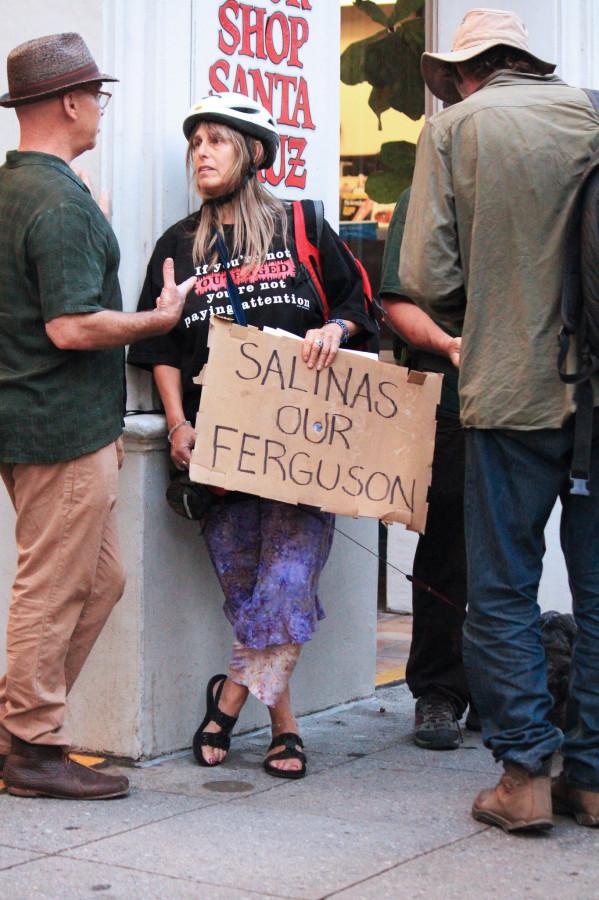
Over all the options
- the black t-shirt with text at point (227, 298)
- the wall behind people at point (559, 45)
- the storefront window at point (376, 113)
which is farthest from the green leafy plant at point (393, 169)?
the black t-shirt with text at point (227, 298)

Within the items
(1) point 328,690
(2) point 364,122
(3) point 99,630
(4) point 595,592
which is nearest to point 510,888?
(4) point 595,592

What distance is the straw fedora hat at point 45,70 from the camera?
418cm

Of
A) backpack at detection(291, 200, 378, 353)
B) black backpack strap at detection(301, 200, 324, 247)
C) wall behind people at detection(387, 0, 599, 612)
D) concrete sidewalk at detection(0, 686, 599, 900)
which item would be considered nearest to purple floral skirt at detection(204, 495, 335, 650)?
concrete sidewalk at detection(0, 686, 599, 900)

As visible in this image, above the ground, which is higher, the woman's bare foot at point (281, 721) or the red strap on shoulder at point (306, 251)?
the red strap on shoulder at point (306, 251)

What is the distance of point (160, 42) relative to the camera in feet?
15.5

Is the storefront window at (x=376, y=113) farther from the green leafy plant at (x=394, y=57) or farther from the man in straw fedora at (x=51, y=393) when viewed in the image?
the man in straw fedora at (x=51, y=393)

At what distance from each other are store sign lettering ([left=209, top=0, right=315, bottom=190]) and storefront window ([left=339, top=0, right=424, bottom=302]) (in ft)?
7.61

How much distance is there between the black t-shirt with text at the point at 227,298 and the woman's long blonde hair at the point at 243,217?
0.03 metres

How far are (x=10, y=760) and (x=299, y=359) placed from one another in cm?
144

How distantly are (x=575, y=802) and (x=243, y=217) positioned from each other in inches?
79.9

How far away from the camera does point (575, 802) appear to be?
4.05 meters

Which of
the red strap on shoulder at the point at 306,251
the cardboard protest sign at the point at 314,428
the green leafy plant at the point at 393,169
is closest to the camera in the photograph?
the cardboard protest sign at the point at 314,428

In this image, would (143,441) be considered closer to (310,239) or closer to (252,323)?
(252,323)

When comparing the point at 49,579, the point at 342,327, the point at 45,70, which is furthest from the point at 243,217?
the point at 49,579
